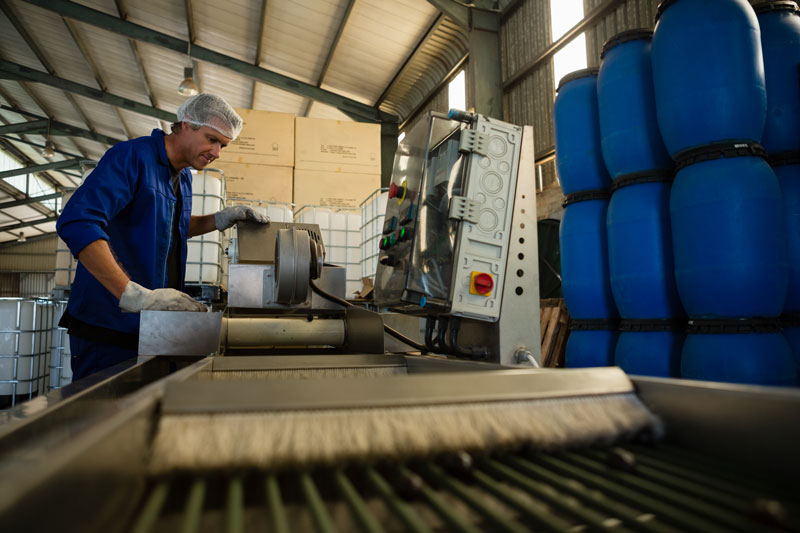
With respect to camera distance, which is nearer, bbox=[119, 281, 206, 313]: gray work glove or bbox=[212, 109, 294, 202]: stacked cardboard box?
bbox=[119, 281, 206, 313]: gray work glove

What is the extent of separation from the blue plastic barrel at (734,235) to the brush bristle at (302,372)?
1.03 meters

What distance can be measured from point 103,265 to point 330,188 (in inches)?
115

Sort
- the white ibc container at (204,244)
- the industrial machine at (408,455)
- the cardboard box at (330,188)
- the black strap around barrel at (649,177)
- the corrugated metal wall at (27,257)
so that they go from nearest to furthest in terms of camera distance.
→ the industrial machine at (408,455) < the black strap around barrel at (649,177) < the white ibc container at (204,244) < the cardboard box at (330,188) < the corrugated metal wall at (27,257)

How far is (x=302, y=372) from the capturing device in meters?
1.25

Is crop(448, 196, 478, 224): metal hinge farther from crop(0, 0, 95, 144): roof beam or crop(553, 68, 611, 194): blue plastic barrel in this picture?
crop(0, 0, 95, 144): roof beam

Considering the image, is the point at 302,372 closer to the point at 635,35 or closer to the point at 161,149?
the point at 161,149

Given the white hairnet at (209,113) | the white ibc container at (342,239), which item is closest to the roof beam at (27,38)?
the white ibc container at (342,239)

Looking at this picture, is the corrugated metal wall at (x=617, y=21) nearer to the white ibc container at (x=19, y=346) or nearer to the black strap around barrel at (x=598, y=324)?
the black strap around barrel at (x=598, y=324)

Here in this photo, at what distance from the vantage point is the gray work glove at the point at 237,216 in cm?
199

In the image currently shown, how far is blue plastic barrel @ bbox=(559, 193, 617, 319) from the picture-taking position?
2068 millimetres

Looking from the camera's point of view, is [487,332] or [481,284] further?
[487,332]

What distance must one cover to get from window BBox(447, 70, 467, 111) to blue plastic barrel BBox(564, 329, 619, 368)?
4120 millimetres

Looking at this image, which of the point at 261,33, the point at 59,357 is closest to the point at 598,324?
the point at 59,357

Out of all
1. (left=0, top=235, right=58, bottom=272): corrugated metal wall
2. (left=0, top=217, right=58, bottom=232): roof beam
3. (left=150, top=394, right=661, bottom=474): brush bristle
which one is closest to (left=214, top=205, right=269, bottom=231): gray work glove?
(left=150, top=394, right=661, bottom=474): brush bristle
